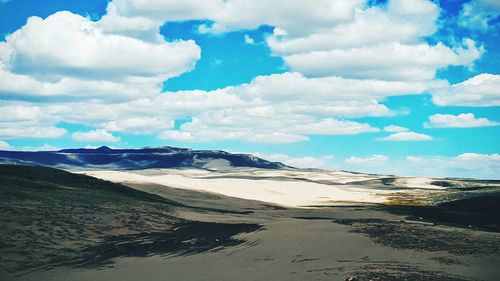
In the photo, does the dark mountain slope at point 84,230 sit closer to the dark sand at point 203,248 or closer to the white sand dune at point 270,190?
the dark sand at point 203,248

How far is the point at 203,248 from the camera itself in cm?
1822

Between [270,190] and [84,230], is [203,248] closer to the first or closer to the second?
[84,230]

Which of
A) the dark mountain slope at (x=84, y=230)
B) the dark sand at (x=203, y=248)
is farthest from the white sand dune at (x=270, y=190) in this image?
the dark sand at (x=203, y=248)

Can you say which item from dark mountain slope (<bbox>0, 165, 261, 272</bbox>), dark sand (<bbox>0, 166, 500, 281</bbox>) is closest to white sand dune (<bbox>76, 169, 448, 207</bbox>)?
dark mountain slope (<bbox>0, 165, 261, 272</bbox>)

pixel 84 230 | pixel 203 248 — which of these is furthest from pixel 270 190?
pixel 203 248

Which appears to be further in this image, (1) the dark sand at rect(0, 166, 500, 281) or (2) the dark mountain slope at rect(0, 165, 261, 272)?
(2) the dark mountain slope at rect(0, 165, 261, 272)

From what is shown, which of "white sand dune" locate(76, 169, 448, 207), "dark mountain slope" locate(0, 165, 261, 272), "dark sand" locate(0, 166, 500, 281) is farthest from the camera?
"white sand dune" locate(76, 169, 448, 207)

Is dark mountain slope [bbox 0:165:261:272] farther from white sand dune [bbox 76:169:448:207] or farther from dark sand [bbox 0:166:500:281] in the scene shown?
white sand dune [bbox 76:169:448:207]

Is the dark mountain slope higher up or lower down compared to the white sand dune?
lower down

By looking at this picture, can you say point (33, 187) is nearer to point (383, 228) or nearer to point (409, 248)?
point (383, 228)

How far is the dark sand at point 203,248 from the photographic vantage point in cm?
1395

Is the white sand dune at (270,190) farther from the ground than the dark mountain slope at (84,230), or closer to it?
farther from the ground

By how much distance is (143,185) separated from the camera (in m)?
53.0

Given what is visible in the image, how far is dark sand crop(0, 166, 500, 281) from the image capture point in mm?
13953
